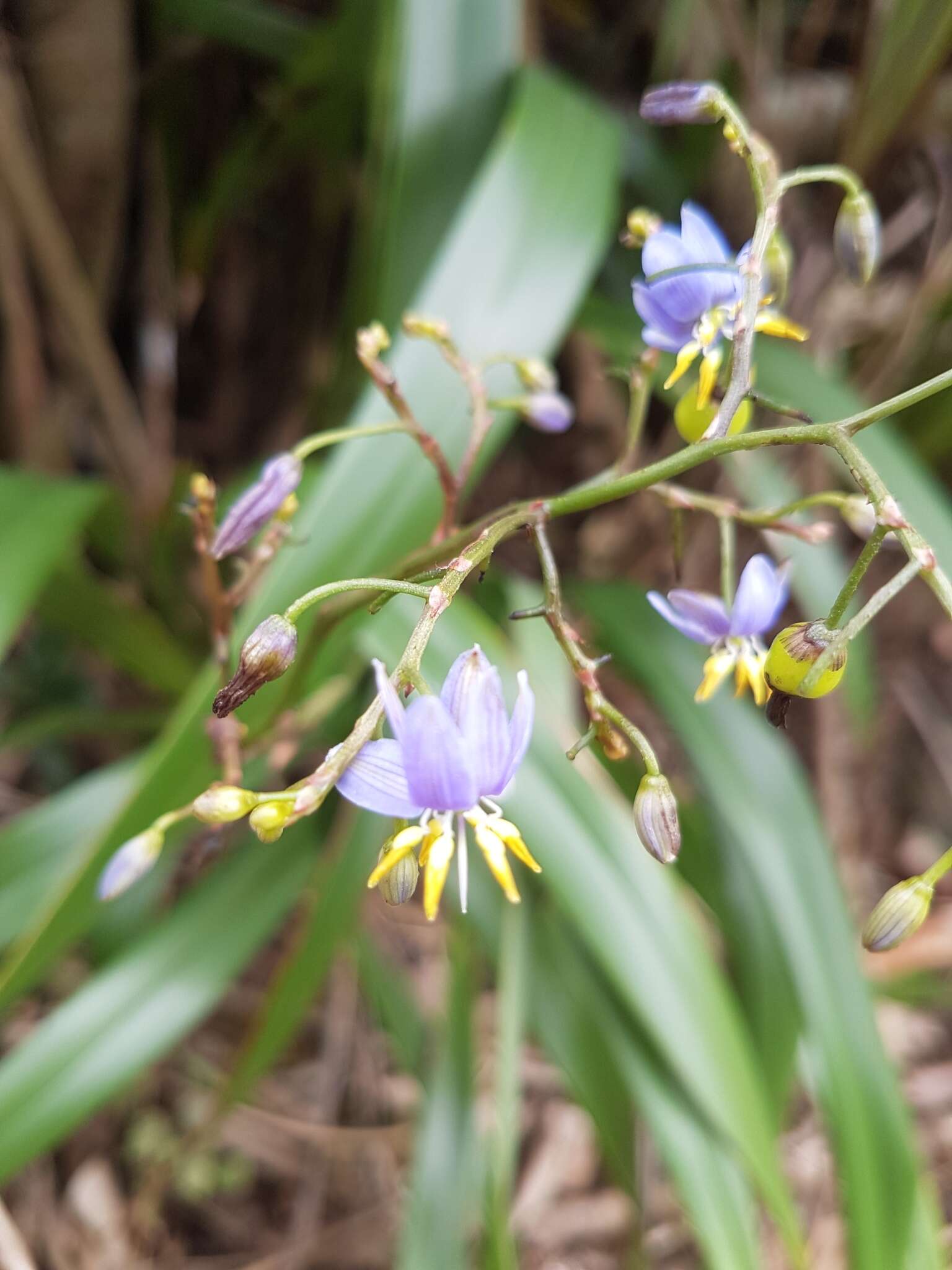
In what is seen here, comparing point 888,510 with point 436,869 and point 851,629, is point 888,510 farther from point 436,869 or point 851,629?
point 436,869

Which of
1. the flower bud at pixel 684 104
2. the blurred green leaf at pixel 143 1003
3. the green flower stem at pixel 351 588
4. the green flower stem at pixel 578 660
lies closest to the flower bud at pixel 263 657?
the green flower stem at pixel 351 588

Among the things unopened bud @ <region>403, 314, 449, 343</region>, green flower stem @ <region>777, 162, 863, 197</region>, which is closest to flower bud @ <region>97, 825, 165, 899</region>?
unopened bud @ <region>403, 314, 449, 343</region>

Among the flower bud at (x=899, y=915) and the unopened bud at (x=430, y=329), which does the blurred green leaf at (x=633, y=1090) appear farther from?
the unopened bud at (x=430, y=329)

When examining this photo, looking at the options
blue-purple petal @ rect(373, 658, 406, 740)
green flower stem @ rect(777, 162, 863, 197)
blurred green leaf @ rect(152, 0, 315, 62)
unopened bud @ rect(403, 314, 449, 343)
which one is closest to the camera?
blue-purple petal @ rect(373, 658, 406, 740)

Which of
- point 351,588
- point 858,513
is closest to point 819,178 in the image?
point 858,513

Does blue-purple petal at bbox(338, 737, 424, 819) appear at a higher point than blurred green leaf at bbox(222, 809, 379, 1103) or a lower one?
higher

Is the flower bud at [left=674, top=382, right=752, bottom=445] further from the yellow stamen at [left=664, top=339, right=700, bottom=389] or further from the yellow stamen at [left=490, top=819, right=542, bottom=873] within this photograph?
the yellow stamen at [left=490, top=819, right=542, bottom=873]

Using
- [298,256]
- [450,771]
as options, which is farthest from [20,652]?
[450,771]

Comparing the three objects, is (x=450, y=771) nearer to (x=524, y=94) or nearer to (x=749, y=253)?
(x=749, y=253)
